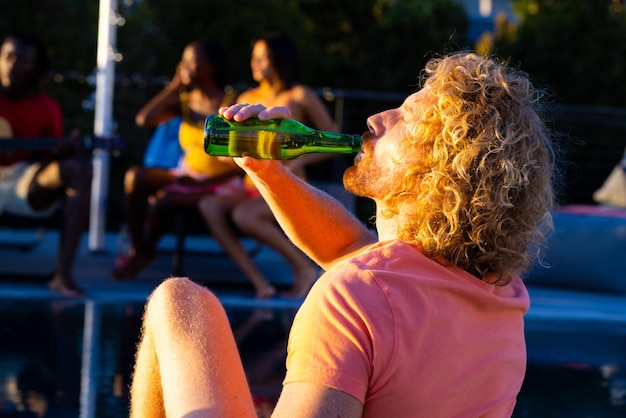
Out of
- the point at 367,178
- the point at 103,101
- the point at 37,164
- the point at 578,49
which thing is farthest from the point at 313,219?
the point at 578,49

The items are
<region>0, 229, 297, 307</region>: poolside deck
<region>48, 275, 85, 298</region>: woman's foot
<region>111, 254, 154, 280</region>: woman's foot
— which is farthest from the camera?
<region>111, 254, 154, 280</region>: woman's foot

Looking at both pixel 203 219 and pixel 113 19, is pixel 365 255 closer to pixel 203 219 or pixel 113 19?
pixel 203 219

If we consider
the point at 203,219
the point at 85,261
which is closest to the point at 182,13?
the point at 85,261

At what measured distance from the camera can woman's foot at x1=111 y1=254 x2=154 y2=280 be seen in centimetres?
682

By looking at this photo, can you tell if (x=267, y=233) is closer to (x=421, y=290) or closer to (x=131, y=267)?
(x=131, y=267)

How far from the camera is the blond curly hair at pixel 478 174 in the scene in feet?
6.66

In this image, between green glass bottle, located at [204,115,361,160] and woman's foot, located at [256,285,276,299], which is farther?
woman's foot, located at [256,285,276,299]

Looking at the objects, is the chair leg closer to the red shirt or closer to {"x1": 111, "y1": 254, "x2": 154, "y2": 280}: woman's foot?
{"x1": 111, "y1": 254, "x2": 154, "y2": 280}: woman's foot

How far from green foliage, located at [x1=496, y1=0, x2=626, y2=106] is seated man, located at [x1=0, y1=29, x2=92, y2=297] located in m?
6.92

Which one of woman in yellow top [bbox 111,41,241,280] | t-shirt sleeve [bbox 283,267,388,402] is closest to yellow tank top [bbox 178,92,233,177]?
woman in yellow top [bbox 111,41,241,280]

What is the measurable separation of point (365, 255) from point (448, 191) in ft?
0.64

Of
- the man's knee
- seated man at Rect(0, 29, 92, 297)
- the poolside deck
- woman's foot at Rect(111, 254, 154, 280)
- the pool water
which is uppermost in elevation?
the man's knee

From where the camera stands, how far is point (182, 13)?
11648 millimetres

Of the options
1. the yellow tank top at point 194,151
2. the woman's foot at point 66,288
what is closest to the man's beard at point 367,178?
the woman's foot at point 66,288
